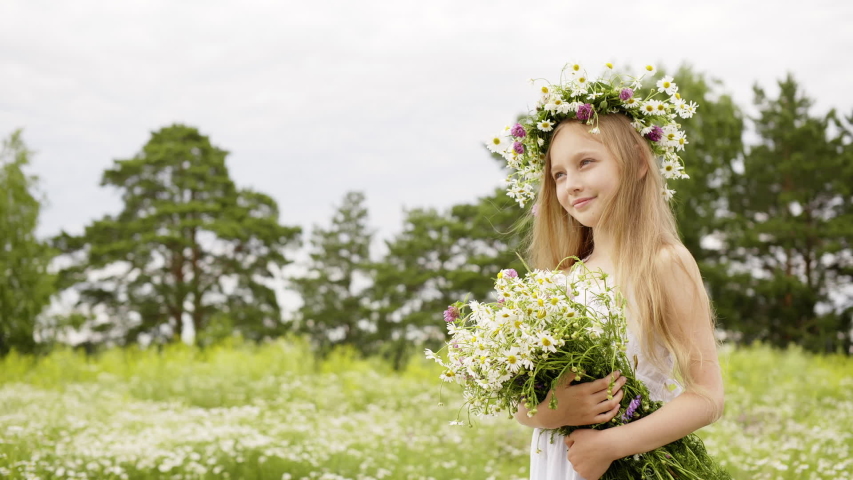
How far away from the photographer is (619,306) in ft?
5.84

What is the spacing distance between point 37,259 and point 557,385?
14751 mm

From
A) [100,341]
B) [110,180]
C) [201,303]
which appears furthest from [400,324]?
[110,180]

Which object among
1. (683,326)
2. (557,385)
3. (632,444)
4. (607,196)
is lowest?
(632,444)

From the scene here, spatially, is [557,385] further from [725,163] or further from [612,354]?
[725,163]

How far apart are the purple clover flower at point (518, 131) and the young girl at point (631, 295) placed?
0.24 feet

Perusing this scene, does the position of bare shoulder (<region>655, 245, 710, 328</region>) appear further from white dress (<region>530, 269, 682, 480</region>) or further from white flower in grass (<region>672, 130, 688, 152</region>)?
white flower in grass (<region>672, 130, 688, 152</region>)

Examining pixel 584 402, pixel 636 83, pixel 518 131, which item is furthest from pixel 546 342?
pixel 636 83

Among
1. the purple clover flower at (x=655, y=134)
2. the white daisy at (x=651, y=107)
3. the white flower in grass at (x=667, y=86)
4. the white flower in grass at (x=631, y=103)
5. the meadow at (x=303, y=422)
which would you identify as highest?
the white flower in grass at (x=667, y=86)

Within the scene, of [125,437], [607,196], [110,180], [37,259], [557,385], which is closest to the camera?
[557,385]

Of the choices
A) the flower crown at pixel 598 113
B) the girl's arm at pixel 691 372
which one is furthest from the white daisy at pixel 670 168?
the girl's arm at pixel 691 372

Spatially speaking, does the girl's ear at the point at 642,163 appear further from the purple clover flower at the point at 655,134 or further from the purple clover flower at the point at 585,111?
the purple clover flower at the point at 585,111

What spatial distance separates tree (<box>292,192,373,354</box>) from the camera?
17891 millimetres

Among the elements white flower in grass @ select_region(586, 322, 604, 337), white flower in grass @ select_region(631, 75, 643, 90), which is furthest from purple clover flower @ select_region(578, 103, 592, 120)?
white flower in grass @ select_region(586, 322, 604, 337)

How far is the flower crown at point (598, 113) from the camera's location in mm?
2145
